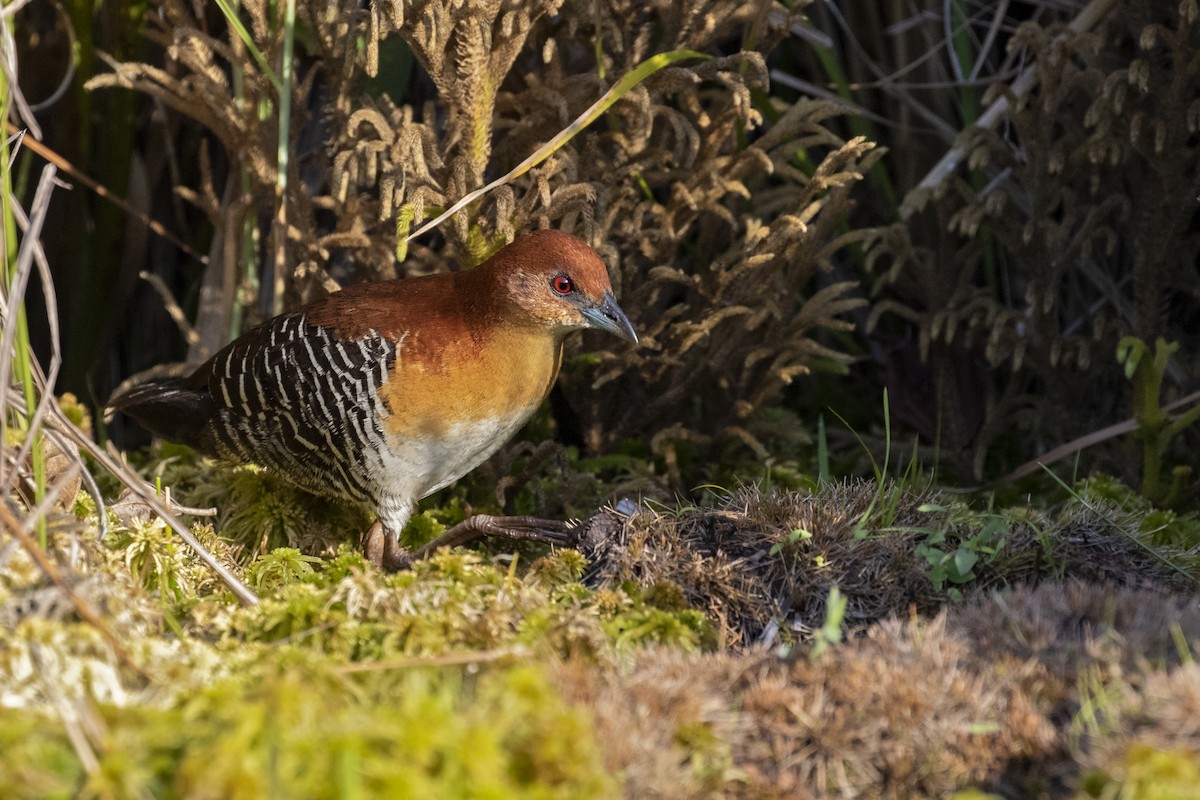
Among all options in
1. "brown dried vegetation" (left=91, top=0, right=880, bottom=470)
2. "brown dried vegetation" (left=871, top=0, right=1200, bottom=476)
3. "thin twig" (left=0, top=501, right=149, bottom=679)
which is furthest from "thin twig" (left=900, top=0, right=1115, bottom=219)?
"thin twig" (left=0, top=501, right=149, bottom=679)

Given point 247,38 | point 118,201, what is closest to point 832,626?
point 247,38

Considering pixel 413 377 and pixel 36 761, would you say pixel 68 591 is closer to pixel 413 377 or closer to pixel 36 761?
pixel 36 761

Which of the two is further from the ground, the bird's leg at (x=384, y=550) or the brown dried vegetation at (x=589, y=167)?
the brown dried vegetation at (x=589, y=167)

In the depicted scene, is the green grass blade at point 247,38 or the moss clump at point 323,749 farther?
the green grass blade at point 247,38

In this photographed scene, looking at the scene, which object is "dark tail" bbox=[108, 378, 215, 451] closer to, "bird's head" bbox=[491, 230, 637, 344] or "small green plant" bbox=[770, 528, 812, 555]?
"bird's head" bbox=[491, 230, 637, 344]

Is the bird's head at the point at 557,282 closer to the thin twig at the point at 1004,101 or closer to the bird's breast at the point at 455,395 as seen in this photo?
the bird's breast at the point at 455,395

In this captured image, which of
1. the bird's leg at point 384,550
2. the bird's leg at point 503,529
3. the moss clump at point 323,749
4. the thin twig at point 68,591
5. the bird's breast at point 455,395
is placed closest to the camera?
the moss clump at point 323,749

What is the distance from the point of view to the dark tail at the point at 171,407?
11.4ft

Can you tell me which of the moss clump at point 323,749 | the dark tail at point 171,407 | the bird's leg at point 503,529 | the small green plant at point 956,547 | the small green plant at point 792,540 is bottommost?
the bird's leg at point 503,529

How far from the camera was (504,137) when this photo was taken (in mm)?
3672

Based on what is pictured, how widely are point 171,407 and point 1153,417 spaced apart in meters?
2.84

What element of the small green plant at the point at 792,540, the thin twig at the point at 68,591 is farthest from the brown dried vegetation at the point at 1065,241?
the thin twig at the point at 68,591

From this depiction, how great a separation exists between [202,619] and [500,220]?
1402 mm

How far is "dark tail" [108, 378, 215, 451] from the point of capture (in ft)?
11.4
